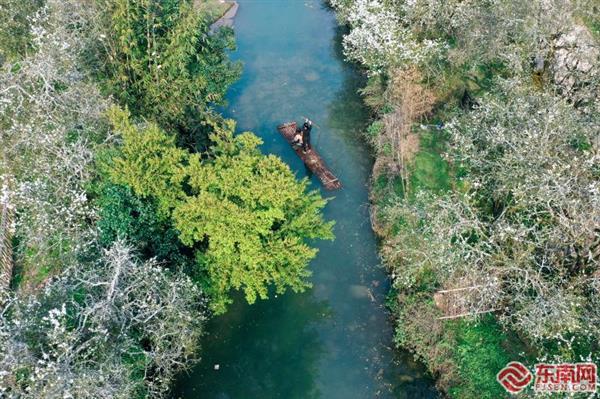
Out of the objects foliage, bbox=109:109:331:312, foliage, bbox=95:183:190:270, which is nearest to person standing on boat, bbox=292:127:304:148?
foliage, bbox=109:109:331:312

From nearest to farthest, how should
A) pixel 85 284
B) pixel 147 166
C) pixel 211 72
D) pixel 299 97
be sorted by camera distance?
pixel 85 284 < pixel 147 166 < pixel 211 72 < pixel 299 97

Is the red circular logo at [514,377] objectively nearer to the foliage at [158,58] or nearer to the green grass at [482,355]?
the green grass at [482,355]

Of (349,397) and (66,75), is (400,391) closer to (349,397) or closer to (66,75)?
(349,397)

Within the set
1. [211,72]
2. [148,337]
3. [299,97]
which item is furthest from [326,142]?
[148,337]
